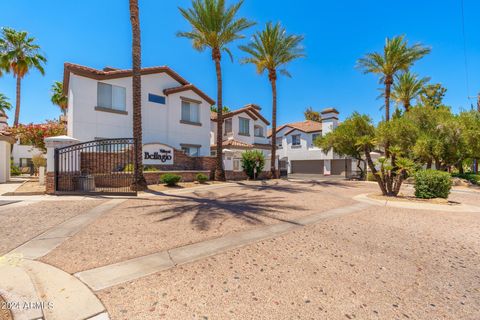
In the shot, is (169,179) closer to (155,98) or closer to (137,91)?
(137,91)

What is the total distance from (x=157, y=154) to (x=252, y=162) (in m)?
8.44

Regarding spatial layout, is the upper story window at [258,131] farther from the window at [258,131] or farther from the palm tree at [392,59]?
the palm tree at [392,59]

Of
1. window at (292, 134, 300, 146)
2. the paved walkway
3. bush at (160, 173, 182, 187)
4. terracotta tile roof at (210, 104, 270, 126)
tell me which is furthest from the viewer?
window at (292, 134, 300, 146)

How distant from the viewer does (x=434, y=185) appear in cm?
1162

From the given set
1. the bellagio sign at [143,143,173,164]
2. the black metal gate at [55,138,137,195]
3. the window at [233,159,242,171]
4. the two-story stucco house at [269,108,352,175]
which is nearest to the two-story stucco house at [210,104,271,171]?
the window at [233,159,242,171]

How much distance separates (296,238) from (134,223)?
4555 mm

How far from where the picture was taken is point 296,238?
5734 mm

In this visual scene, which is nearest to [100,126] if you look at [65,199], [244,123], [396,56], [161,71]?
[161,71]

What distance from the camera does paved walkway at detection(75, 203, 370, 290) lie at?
363cm

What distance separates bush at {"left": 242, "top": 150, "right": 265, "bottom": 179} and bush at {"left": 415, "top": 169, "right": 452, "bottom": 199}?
12.5 meters

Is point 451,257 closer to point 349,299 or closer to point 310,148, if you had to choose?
point 349,299

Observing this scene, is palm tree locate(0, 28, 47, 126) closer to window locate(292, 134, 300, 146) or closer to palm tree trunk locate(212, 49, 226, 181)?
palm tree trunk locate(212, 49, 226, 181)

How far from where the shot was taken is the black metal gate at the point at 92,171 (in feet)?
39.1

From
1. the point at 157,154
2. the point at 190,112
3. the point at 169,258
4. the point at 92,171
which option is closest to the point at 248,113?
the point at 190,112
